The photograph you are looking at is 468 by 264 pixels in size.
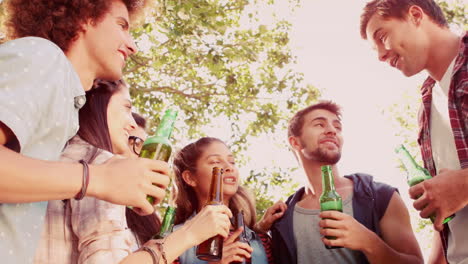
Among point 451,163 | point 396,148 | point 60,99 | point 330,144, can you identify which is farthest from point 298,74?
point 60,99

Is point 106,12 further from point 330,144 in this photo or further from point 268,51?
point 268,51

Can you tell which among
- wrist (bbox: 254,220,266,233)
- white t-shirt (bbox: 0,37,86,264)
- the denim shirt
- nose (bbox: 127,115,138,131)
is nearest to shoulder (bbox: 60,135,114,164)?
white t-shirt (bbox: 0,37,86,264)

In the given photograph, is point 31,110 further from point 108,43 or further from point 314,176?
point 314,176

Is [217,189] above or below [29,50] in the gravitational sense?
below

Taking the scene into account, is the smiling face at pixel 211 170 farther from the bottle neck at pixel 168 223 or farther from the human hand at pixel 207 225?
the human hand at pixel 207 225

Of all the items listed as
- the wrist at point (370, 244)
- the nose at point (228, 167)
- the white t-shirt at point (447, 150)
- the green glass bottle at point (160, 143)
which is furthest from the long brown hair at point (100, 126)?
the white t-shirt at point (447, 150)

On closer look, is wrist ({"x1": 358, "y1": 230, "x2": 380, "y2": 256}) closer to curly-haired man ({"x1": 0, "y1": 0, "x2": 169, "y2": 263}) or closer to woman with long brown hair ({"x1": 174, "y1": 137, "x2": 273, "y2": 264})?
woman with long brown hair ({"x1": 174, "y1": 137, "x2": 273, "y2": 264})

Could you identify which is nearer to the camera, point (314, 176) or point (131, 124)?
point (131, 124)

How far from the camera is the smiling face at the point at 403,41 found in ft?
10.3

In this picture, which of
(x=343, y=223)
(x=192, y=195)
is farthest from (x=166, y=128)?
(x=192, y=195)

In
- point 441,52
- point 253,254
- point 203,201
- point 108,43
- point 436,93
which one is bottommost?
point 253,254

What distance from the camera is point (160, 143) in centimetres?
230

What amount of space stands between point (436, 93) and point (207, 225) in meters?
1.98

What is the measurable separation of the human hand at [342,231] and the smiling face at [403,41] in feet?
4.22
